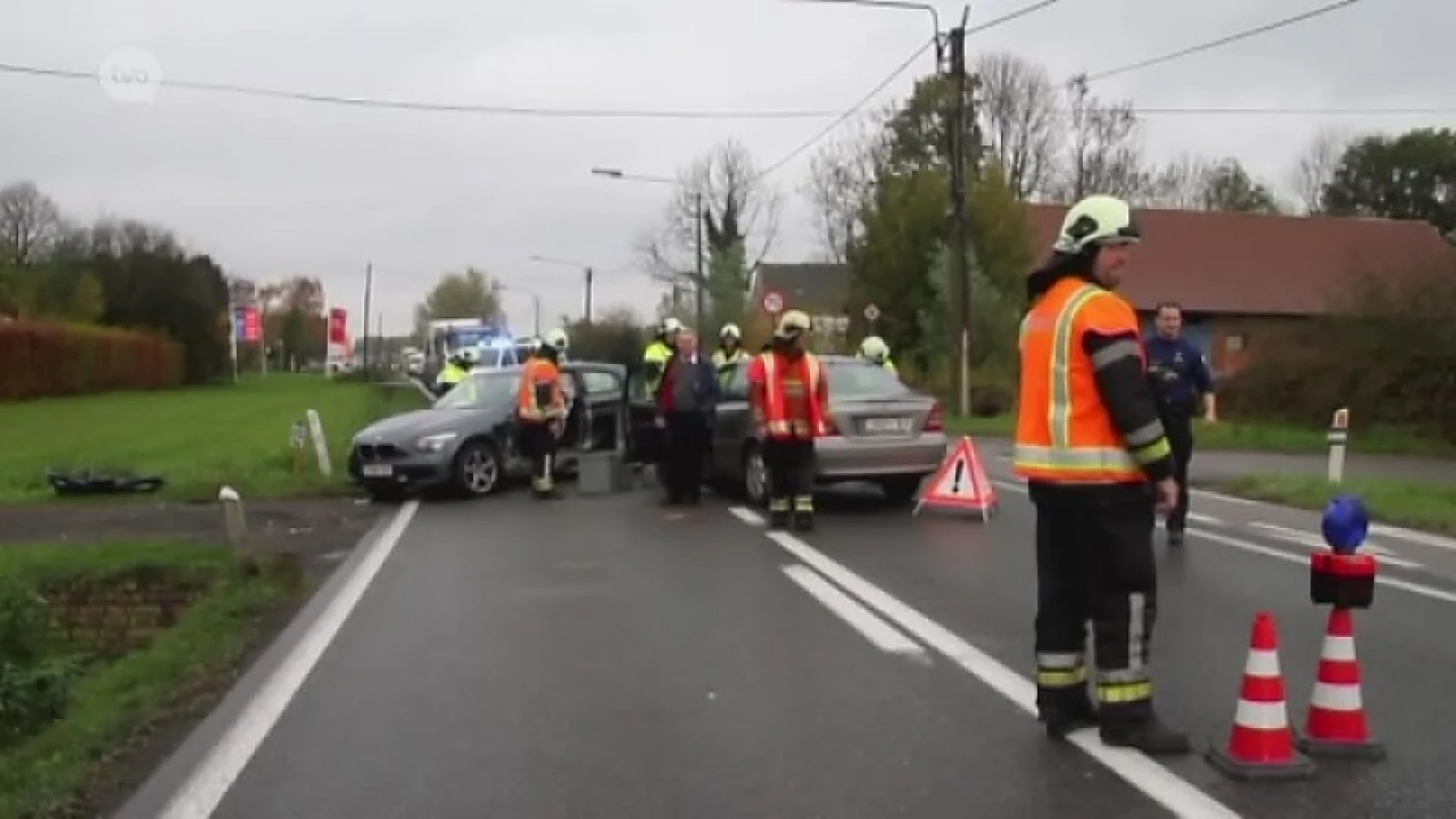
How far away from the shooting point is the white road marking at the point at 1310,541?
11.8m

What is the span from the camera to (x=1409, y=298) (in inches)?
1053

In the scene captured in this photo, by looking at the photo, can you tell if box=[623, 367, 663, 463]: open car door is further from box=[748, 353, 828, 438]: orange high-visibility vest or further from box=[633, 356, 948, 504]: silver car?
box=[748, 353, 828, 438]: orange high-visibility vest

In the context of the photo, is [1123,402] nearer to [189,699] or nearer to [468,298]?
[189,699]

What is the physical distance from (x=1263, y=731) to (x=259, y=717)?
4077 millimetres

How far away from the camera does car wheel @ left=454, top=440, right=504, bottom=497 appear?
18.1 m

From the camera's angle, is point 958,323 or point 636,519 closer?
point 636,519

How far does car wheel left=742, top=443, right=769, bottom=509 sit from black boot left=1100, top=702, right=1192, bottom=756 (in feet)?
31.5

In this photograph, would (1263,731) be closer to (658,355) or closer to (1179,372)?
(1179,372)

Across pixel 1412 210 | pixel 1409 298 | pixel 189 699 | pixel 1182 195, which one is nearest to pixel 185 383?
pixel 1182 195

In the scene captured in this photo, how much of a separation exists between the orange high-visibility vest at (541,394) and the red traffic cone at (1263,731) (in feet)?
41.0

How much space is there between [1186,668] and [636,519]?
8.31m

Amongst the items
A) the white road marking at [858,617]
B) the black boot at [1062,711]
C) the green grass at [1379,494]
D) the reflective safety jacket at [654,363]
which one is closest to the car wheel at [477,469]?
the reflective safety jacket at [654,363]

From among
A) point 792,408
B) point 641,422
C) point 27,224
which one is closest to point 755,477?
point 641,422

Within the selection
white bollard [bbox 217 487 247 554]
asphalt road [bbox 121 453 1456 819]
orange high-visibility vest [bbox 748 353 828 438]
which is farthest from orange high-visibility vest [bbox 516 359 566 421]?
white bollard [bbox 217 487 247 554]
